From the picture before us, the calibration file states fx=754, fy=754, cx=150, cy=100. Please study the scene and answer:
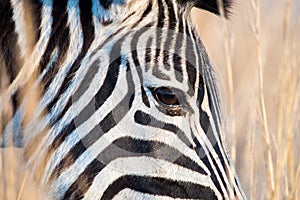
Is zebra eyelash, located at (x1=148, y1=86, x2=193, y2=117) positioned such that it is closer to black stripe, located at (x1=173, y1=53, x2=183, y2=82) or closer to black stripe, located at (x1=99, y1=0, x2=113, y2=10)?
black stripe, located at (x1=173, y1=53, x2=183, y2=82)

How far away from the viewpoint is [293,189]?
2.65 m

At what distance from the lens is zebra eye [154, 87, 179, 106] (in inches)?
87.7

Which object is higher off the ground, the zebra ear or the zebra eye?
the zebra ear

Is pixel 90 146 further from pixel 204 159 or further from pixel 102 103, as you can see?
pixel 204 159

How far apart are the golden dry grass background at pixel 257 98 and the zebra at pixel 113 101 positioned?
7.7 inches

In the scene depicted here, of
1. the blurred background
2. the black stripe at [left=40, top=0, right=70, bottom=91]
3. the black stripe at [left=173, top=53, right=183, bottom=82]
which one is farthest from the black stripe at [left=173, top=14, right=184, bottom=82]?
the black stripe at [left=40, top=0, right=70, bottom=91]

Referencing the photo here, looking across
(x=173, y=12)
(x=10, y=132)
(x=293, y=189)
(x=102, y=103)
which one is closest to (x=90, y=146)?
(x=102, y=103)

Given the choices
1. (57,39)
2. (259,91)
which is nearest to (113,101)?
(57,39)

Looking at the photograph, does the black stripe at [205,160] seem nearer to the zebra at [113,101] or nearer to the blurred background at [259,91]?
the zebra at [113,101]

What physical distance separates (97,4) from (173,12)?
0.24 m

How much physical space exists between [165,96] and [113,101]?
0.53ft

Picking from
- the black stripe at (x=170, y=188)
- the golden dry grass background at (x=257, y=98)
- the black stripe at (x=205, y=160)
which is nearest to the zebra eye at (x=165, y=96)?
the black stripe at (x=205, y=160)

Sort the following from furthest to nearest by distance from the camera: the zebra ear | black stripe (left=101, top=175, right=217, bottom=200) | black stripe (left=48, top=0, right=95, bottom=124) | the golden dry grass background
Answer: the golden dry grass background
the zebra ear
black stripe (left=48, top=0, right=95, bottom=124)
black stripe (left=101, top=175, right=217, bottom=200)

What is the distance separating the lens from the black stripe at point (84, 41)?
230 centimetres
